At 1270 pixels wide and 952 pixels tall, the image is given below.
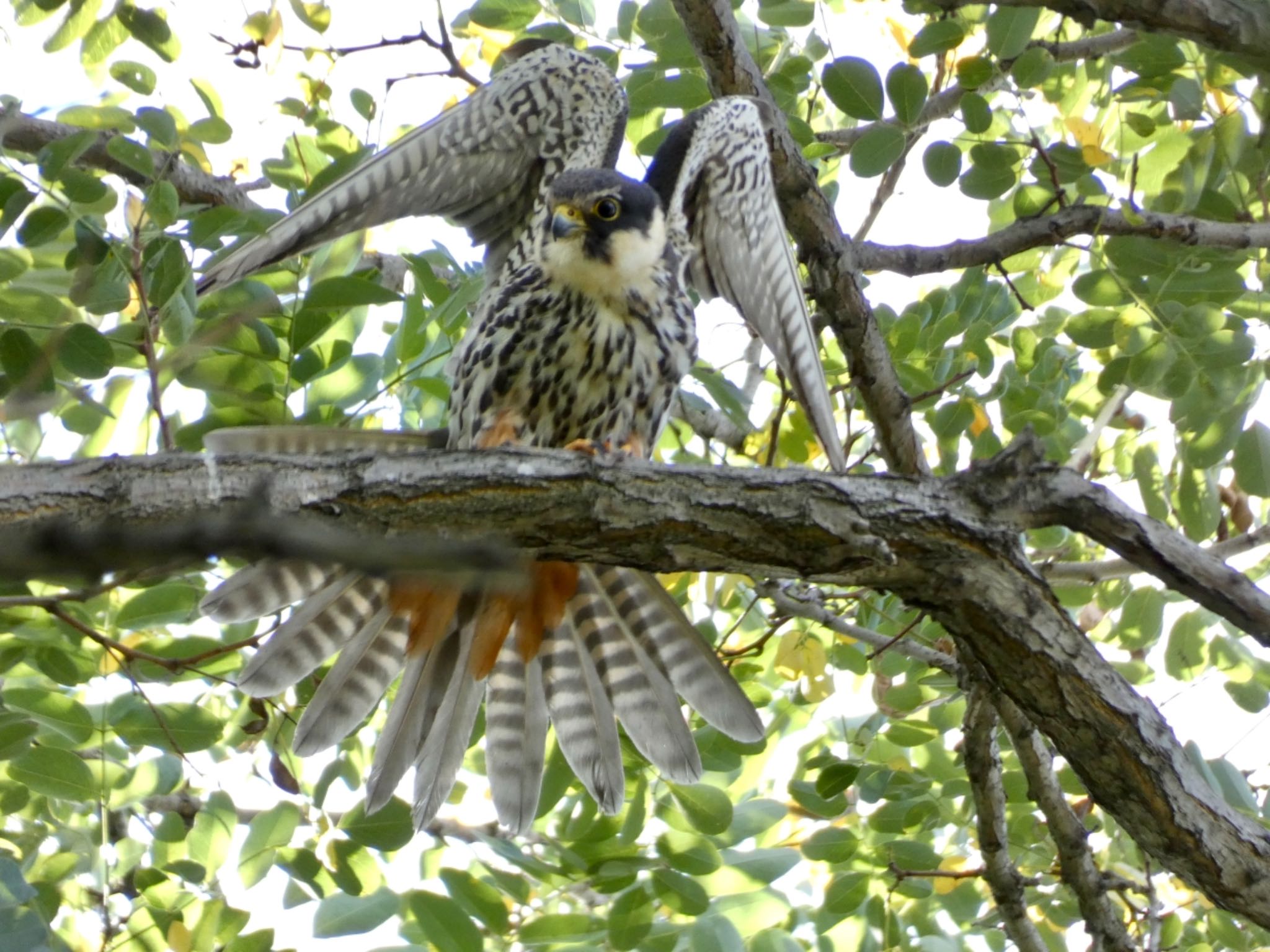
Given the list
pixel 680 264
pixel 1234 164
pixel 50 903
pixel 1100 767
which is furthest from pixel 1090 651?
pixel 50 903

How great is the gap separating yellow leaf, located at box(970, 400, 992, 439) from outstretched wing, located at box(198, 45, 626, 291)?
1.24m

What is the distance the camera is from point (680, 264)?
11.2 feet

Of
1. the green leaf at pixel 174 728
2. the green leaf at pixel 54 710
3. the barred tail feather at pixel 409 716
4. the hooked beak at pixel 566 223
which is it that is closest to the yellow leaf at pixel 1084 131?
the hooked beak at pixel 566 223

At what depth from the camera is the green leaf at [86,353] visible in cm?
233

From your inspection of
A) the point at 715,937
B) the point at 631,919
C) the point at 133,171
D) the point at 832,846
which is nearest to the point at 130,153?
the point at 133,171

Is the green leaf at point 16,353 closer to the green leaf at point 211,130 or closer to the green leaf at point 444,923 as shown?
the green leaf at point 211,130

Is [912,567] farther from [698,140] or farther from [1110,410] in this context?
[698,140]

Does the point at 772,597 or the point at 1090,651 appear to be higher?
the point at 772,597

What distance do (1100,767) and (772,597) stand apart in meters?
1.08

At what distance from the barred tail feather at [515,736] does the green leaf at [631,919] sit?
26cm

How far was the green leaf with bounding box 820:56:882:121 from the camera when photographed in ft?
10.1

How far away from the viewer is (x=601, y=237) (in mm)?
3104

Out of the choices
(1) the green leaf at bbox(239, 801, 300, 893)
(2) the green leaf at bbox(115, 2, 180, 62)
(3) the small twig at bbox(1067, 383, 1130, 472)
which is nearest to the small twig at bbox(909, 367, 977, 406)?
(3) the small twig at bbox(1067, 383, 1130, 472)

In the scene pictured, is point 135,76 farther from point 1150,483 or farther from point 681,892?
point 1150,483
